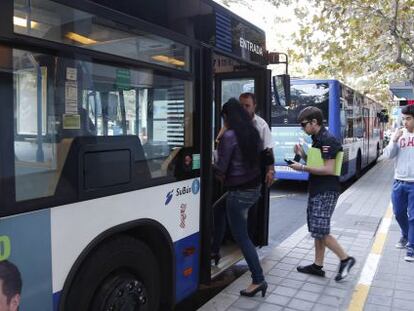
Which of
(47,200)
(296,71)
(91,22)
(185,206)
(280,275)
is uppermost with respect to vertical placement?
(296,71)

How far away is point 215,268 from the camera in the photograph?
470 centimetres

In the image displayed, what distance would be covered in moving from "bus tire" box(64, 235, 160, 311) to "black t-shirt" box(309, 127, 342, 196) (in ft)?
6.43

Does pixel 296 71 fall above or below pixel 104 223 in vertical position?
above

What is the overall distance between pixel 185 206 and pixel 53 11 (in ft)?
5.98

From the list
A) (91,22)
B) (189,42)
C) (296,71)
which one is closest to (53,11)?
(91,22)

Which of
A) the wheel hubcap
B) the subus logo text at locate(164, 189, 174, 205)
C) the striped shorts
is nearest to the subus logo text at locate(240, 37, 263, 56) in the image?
the striped shorts

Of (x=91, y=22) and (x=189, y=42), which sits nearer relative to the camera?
(x=91, y=22)

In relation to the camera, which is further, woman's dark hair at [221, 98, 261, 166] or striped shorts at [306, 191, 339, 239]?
striped shorts at [306, 191, 339, 239]

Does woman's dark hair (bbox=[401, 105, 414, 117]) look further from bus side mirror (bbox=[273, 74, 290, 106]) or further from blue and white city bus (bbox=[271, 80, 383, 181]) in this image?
blue and white city bus (bbox=[271, 80, 383, 181])

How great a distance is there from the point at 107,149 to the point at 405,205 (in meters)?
4.19

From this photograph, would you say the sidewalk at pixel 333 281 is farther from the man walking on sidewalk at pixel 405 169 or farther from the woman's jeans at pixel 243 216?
the man walking on sidewalk at pixel 405 169

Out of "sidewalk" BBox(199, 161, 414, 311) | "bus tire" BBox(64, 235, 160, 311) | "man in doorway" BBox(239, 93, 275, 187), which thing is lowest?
"sidewalk" BBox(199, 161, 414, 311)

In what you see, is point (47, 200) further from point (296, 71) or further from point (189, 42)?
point (296, 71)

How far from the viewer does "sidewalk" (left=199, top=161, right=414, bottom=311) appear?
411cm
